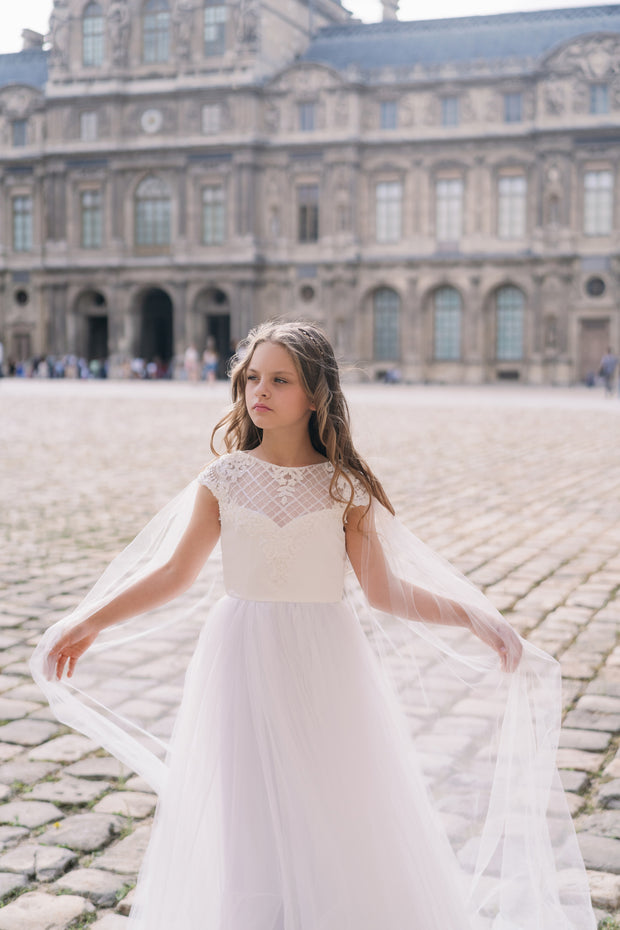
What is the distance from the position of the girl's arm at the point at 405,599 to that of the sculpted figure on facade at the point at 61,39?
52710mm

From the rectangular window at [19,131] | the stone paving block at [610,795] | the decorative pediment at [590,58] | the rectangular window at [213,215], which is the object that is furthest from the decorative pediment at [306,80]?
the stone paving block at [610,795]

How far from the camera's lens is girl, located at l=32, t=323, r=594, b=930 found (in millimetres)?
2523

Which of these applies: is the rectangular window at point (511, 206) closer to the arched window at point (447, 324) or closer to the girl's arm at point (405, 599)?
the arched window at point (447, 324)

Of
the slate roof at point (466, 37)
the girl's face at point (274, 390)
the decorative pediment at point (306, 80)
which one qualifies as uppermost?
the slate roof at point (466, 37)

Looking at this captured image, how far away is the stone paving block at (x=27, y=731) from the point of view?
4.08 m

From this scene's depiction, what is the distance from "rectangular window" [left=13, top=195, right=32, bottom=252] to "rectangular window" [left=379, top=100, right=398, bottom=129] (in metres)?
16.6

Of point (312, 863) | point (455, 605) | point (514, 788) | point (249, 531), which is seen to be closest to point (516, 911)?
point (514, 788)

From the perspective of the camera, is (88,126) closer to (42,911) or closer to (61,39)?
(61,39)

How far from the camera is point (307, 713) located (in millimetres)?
2570

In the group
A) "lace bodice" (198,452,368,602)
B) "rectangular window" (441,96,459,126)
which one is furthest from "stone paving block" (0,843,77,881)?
"rectangular window" (441,96,459,126)

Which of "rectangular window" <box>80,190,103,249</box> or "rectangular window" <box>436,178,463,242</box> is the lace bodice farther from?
"rectangular window" <box>80,190,103,249</box>

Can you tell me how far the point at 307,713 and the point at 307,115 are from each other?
4725 centimetres

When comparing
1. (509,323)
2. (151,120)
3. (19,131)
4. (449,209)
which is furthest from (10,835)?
(19,131)

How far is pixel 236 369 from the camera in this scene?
9.18ft
